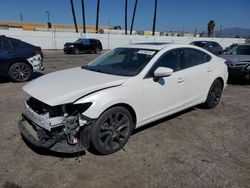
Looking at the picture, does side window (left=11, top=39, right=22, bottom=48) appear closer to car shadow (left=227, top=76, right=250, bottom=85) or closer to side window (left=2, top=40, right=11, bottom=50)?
side window (left=2, top=40, right=11, bottom=50)

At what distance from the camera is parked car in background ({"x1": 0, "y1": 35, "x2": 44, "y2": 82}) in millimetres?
8312

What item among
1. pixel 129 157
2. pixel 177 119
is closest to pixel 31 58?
pixel 177 119

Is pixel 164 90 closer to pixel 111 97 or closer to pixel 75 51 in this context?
pixel 111 97

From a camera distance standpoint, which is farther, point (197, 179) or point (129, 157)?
point (129, 157)

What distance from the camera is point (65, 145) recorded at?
11.0ft

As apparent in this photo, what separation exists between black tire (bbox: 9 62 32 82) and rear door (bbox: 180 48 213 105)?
5.92 metres

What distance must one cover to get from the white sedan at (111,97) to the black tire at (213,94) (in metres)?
0.49

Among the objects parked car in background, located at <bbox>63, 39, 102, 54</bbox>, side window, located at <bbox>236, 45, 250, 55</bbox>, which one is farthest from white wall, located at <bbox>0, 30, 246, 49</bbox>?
side window, located at <bbox>236, 45, 250, 55</bbox>

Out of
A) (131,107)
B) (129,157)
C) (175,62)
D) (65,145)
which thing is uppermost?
(175,62)

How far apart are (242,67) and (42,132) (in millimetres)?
7648

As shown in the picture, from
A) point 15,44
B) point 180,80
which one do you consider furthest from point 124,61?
point 15,44

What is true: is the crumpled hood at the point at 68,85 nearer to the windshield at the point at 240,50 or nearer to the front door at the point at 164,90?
the front door at the point at 164,90

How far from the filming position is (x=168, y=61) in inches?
177

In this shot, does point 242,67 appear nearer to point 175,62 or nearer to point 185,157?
point 175,62
